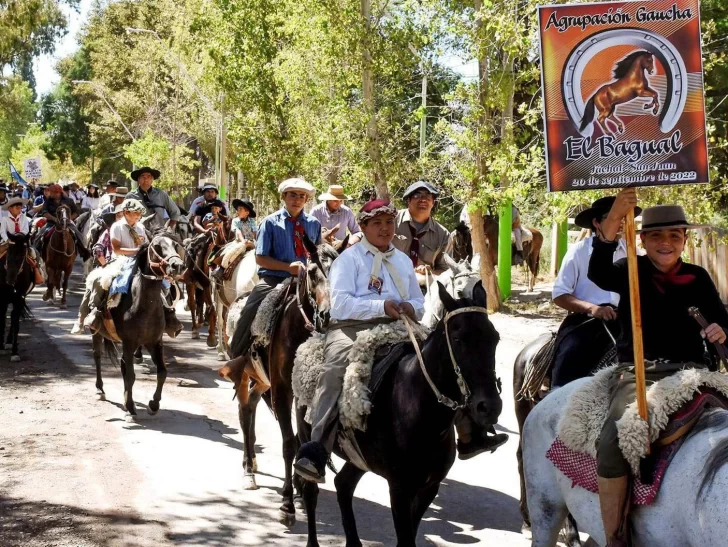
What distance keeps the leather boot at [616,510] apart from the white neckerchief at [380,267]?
2487 mm

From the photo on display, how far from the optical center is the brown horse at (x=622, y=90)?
5.03 m

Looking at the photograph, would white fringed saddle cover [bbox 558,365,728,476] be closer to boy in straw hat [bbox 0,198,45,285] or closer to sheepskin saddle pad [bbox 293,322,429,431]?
sheepskin saddle pad [bbox 293,322,429,431]

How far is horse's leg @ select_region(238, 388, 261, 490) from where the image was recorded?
9.24 m

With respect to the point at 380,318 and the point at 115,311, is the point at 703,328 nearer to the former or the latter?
the point at 380,318

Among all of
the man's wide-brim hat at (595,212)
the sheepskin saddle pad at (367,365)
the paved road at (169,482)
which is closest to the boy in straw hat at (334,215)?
the paved road at (169,482)

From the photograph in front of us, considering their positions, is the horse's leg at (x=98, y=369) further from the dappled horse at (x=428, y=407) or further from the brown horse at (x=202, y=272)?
the dappled horse at (x=428, y=407)

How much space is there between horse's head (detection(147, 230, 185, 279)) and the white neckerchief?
5839mm

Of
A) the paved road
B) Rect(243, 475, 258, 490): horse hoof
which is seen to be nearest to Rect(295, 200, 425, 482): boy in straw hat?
the paved road

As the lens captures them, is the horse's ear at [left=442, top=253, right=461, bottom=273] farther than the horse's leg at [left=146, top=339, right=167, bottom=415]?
No

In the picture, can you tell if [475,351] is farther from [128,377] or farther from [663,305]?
[128,377]

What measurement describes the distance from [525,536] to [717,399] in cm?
318

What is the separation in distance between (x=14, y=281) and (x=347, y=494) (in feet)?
41.4

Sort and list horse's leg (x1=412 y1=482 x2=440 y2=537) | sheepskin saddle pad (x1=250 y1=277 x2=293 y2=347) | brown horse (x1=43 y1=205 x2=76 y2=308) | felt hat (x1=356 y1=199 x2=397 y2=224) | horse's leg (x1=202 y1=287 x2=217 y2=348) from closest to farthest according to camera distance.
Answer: horse's leg (x1=412 y1=482 x2=440 y2=537)
felt hat (x1=356 y1=199 x2=397 y2=224)
sheepskin saddle pad (x1=250 y1=277 x2=293 y2=347)
horse's leg (x1=202 y1=287 x2=217 y2=348)
brown horse (x1=43 y1=205 x2=76 y2=308)

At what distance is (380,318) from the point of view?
7031 millimetres
